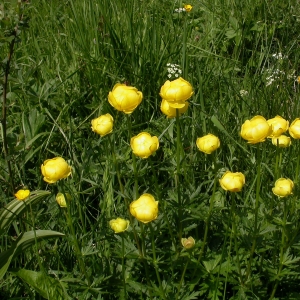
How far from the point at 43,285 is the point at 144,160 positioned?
20.4 inches

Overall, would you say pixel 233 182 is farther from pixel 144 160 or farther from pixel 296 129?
pixel 144 160

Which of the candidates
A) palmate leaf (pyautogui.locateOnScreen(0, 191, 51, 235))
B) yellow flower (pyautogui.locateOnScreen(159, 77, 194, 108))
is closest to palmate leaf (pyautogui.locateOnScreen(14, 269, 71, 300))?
palmate leaf (pyautogui.locateOnScreen(0, 191, 51, 235))

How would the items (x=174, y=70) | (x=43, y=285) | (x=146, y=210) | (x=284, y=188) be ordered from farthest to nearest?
(x=174, y=70), (x=43, y=285), (x=284, y=188), (x=146, y=210)

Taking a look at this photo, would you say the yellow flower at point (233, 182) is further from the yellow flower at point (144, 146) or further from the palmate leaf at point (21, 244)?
the palmate leaf at point (21, 244)

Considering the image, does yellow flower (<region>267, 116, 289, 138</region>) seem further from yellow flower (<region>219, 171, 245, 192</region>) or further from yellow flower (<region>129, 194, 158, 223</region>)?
yellow flower (<region>129, 194, 158, 223</region>)

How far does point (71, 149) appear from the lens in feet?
5.21

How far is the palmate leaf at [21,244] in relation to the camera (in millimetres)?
1307

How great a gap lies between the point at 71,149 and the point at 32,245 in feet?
1.16

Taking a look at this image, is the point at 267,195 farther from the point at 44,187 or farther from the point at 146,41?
the point at 146,41

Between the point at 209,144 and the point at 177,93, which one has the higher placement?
the point at 177,93

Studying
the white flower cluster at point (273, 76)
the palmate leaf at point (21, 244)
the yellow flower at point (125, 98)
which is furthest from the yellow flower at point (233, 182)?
the white flower cluster at point (273, 76)

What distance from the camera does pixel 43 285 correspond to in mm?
1288

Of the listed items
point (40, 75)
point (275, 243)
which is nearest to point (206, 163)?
point (275, 243)

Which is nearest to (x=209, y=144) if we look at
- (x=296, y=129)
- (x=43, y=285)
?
(x=296, y=129)
